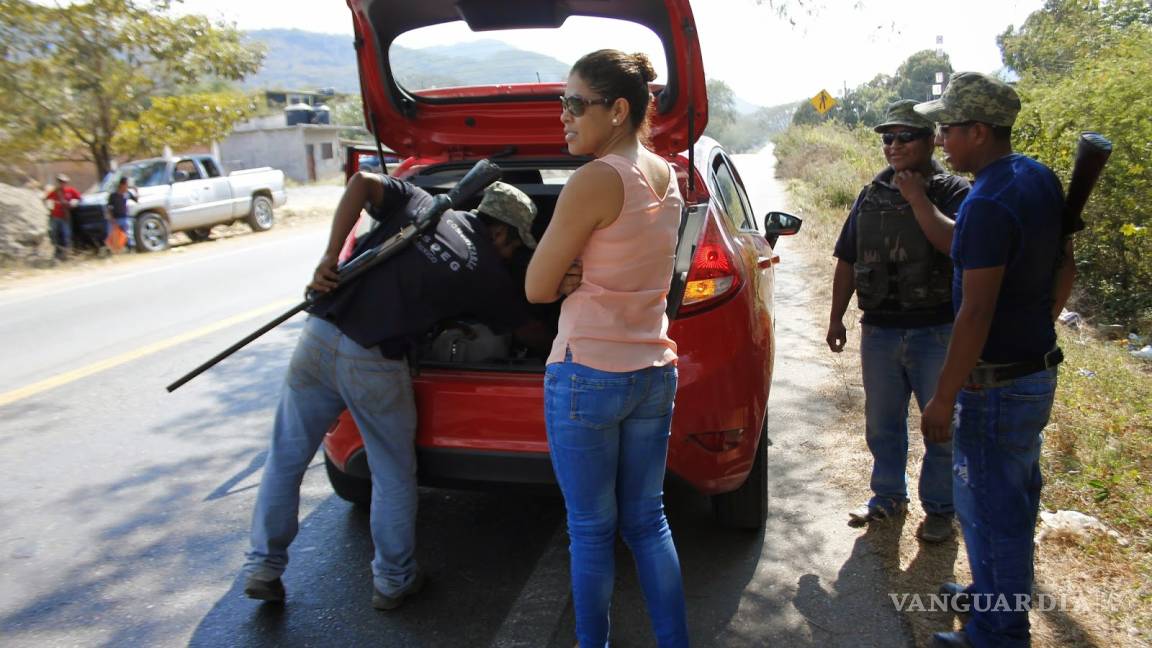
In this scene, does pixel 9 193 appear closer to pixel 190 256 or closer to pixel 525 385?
pixel 190 256

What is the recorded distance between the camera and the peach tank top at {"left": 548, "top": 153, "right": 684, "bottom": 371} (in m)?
2.16

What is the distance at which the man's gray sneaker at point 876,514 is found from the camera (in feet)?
11.9

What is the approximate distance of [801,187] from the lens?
22047 mm

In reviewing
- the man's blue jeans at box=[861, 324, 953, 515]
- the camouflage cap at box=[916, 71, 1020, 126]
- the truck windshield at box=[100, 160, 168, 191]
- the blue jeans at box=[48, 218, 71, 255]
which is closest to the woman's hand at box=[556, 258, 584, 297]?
the camouflage cap at box=[916, 71, 1020, 126]

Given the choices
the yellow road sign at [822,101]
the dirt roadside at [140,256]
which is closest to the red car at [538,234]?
the dirt roadside at [140,256]

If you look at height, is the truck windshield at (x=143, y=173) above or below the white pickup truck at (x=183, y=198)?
above

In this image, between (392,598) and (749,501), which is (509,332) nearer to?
(392,598)

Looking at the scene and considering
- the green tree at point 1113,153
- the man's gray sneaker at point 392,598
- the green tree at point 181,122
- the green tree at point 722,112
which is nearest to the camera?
the man's gray sneaker at point 392,598

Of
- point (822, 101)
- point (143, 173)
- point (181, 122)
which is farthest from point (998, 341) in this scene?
point (822, 101)

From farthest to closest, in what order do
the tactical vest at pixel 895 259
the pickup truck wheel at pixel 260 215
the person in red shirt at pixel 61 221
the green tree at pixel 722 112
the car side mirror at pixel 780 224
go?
the green tree at pixel 722 112, the pickup truck wheel at pixel 260 215, the person in red shirt at pixel 61 221, the car side mirror at pixel 780 224, the tactical vest at pixel 895 259

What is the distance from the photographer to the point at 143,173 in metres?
16.2

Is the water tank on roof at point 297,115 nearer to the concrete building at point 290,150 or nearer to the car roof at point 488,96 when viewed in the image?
the concrete building at point 290,150

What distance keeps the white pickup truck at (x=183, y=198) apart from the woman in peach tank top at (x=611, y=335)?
1502cm

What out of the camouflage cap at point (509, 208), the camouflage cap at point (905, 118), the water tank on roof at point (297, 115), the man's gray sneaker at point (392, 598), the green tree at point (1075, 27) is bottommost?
the man's gray sneaker at point (392, 598)
